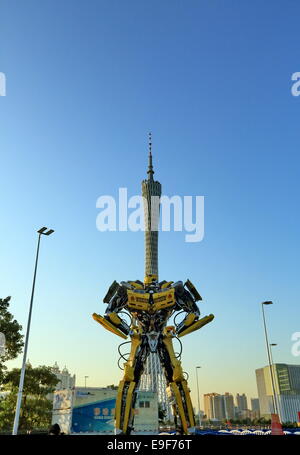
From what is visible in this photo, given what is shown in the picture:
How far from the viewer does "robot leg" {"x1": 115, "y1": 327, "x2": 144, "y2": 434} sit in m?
19.2

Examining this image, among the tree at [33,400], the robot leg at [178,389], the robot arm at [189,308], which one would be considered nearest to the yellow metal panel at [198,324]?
the robot arm at [189,308]

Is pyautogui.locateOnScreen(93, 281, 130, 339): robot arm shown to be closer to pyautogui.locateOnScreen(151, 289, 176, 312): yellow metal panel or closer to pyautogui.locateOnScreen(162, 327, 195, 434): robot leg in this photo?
pyautogui.locateOnScreen(151, 289, 176, 312): yellow metal panel

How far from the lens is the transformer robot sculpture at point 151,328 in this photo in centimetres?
1962

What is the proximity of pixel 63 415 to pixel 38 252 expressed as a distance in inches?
874

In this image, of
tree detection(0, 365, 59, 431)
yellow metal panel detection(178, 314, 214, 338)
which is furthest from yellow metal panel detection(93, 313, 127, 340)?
tree detection(0, 365, 59, 431)

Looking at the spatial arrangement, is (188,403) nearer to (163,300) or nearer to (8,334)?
(163,300)

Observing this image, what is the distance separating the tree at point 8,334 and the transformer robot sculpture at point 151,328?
1467 centimetres

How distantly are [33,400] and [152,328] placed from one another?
110 ft

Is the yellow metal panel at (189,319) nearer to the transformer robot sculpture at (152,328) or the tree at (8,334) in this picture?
the transformer robot sculpture at (152,328)

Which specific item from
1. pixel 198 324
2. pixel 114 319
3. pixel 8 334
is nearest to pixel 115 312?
pixel 114 319

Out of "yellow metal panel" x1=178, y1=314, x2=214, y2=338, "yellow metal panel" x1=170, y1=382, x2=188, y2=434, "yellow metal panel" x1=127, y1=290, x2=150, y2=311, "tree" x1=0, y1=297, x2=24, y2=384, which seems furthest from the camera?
"tree" x1=0, y1=297, x2=24, y2=384

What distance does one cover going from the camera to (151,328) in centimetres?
2162

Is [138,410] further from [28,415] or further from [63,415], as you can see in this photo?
[28,415]
